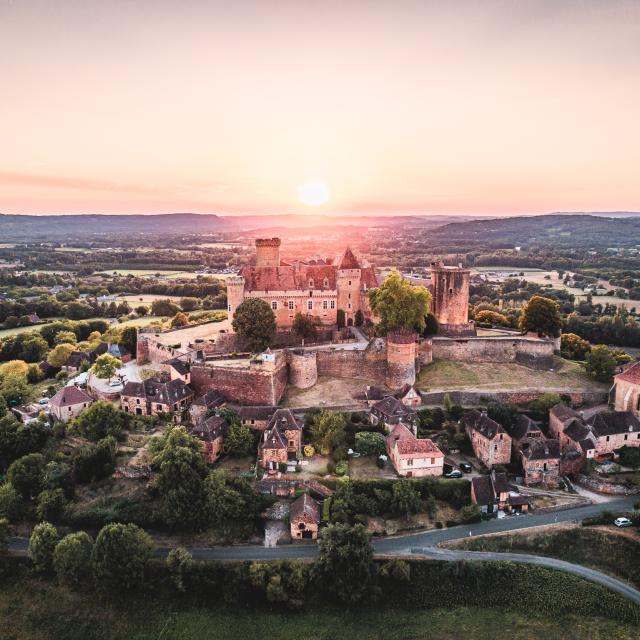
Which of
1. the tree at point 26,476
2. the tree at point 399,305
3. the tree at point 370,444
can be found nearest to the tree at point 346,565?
the tree at point 370,444

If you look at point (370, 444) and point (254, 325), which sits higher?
point (254, 325)

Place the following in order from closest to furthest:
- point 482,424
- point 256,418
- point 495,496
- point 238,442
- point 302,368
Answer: point 495,496 < point 238,442 < point 482,424 < point 256,418 < point 302,368

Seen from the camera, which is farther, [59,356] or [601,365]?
[59,356]

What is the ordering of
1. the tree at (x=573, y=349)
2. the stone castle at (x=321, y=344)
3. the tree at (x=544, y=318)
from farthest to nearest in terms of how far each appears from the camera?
the tree at (x=573, y=349)
the tree at (x=544, y=318)
the stone castle at (x=321, y=344)

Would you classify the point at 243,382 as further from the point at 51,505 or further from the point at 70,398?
the point at 51,505

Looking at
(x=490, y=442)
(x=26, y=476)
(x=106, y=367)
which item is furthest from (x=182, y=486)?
(x=490, y=442)

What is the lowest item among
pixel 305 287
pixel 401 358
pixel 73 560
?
pixel 73 560

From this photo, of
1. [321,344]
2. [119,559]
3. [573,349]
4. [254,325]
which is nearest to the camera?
[119,559]

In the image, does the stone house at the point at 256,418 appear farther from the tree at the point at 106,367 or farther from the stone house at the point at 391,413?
the tree at the point at 106,367
